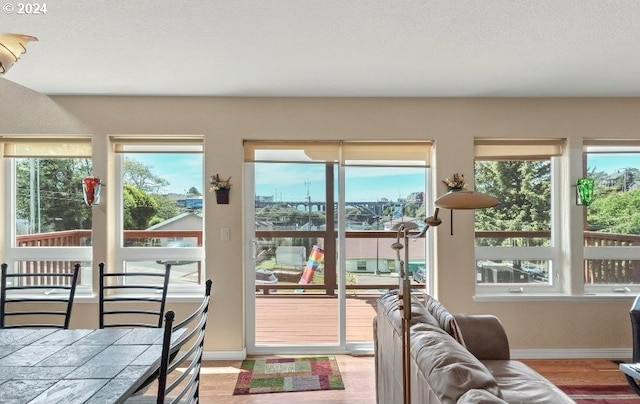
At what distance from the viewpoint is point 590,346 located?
11.2 feet

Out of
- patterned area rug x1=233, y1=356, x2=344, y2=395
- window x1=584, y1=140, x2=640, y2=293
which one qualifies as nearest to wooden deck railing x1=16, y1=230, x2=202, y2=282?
patterned area rug x1=233, y1=356, x2=344, y2=395

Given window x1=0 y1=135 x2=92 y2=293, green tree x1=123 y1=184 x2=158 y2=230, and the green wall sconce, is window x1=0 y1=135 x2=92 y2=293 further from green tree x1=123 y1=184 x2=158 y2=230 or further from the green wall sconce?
the green wall sconce

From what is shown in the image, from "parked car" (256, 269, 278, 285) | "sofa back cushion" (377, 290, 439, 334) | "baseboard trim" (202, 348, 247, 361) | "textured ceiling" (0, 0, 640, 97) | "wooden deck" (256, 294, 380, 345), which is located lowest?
"baseboard trim" (202, 348, 247, 361)

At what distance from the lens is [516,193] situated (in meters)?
3.58

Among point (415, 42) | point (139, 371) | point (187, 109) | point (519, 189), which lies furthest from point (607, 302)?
point (187, 109)

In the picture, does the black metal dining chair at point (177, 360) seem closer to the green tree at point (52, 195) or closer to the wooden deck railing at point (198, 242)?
the wooden deck railing at point (198, 242)

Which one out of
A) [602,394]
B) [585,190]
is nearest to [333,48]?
[585,190]

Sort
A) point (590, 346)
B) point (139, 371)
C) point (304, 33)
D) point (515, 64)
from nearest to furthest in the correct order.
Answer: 1. point (139, 371)
2. point (304, 33)
3. point (515, 64)
4. point (590, 346)

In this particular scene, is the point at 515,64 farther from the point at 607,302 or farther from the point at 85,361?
the point at 85,361

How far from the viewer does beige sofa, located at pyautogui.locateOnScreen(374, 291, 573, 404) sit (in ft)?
4.18

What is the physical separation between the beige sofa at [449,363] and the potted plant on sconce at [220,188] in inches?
67.6

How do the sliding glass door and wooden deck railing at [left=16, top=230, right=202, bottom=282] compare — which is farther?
the sliding glass door

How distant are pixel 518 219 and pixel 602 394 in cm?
149

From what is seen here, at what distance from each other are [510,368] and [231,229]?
238 centimetres
